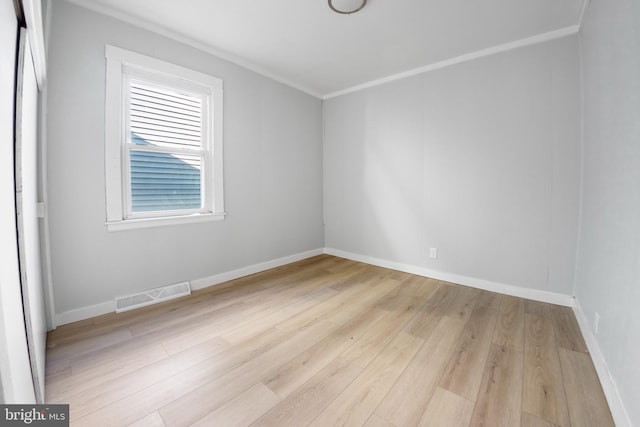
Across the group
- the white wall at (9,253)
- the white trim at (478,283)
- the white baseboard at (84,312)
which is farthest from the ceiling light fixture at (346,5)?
the white baseboard at (84,312)

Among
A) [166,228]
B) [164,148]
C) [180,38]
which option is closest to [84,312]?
[166,228]

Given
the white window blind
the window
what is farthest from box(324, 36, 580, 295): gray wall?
the white window blind

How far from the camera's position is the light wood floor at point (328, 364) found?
1268mm

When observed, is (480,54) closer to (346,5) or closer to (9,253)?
(346,5)

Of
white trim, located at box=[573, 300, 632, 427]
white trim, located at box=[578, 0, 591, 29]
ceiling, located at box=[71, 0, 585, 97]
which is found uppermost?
ceiling, located at box=[71, 0, 585, 97]

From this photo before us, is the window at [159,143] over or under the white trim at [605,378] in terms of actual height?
over

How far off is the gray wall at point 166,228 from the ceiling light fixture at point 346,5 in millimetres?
1465

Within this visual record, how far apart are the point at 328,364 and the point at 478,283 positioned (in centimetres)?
213

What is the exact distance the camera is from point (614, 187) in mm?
1516

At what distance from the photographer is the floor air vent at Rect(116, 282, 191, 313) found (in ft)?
7.51

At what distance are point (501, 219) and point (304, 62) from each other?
287 centimetres

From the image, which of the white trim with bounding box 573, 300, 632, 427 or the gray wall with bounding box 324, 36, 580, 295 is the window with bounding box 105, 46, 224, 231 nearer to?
the gray wall with bounding box 324, 36, 580, 295

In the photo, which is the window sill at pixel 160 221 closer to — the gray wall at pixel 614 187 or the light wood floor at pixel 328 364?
the light wood floor at pixel 328 364

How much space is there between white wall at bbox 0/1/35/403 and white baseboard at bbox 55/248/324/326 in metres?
1.36
